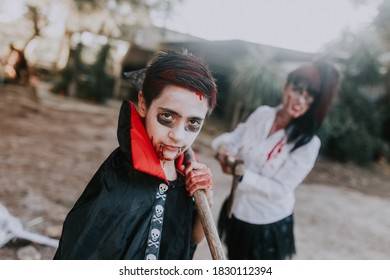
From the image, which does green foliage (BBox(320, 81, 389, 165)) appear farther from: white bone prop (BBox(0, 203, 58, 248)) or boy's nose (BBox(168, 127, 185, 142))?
boy's nose (BBox(168, 127, 185, 142))

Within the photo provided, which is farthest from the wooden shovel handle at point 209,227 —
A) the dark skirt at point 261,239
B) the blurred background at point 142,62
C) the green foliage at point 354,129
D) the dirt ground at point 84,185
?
the green foliage at point 354,129

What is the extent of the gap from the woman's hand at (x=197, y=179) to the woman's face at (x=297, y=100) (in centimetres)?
54

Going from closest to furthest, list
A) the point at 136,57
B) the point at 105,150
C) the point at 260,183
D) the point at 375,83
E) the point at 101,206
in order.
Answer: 1. the point at 101,206
2. the point at 260,183
3. the point at 105,150
4. the point at 375,83
5. the point at 136,57

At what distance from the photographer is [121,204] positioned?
743mm

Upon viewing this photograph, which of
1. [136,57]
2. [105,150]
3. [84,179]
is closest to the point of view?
[84,179]

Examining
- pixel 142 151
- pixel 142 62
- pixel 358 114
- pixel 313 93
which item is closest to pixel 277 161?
pixel 313 93

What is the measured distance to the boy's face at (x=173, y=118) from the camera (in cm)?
74

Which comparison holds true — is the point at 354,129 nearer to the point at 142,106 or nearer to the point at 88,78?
the point at 88,78

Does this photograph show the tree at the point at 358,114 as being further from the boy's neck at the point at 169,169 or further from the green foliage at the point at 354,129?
the boy's neck at the point at 169,169

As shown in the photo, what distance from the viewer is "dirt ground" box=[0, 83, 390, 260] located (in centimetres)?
210
